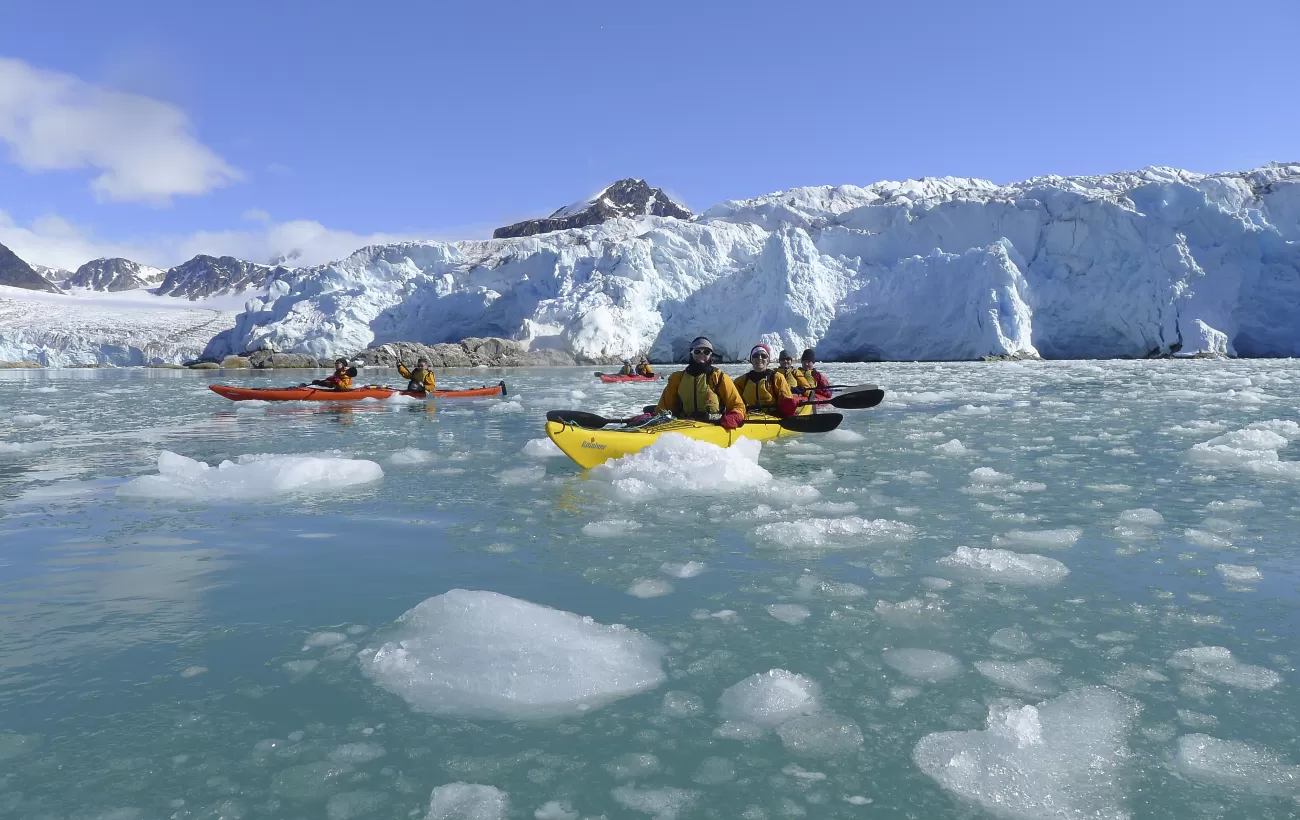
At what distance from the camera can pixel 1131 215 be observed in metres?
34.9

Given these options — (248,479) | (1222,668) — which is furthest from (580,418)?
(1222,668)

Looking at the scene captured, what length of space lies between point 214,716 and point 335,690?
0.35m

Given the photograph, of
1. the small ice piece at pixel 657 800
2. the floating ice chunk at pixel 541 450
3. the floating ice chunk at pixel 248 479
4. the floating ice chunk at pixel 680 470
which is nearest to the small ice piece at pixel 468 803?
the small ice piece at pixel 657 800

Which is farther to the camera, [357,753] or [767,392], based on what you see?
[767,392]

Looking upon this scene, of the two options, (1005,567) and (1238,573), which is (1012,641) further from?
(1238,573)

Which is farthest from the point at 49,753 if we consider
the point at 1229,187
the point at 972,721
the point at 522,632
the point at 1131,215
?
the point at 1229,187

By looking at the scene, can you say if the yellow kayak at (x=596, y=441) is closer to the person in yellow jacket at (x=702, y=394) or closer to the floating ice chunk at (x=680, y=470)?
the floating ice chunk at (x=680, y=470)

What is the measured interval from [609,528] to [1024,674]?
2.53 meters

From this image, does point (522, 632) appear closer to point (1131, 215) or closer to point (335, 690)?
point (335, 690)

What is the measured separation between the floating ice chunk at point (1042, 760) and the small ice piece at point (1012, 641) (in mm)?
400

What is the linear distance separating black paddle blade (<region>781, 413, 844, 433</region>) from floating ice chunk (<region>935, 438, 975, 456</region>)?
119 centimetres

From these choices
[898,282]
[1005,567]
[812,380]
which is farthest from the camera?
[898,282]

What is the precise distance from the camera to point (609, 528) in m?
4.55

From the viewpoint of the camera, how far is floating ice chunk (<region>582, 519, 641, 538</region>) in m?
4.46
